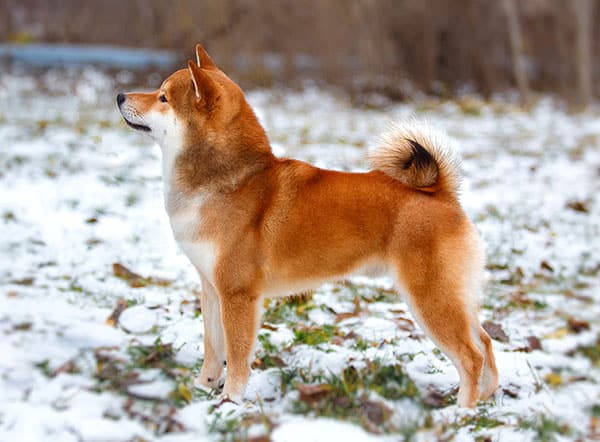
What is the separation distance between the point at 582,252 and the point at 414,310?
3121mm

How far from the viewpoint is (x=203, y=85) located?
318 cm

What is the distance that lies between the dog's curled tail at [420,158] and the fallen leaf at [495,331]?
1.08 metres

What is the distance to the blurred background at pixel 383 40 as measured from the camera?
13.4m

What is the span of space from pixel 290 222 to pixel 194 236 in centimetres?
44

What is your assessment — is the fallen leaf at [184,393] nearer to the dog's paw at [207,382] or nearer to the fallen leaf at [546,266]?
the dog's paw at [207,382]

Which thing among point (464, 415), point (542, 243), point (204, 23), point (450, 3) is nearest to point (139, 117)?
point (464, 415)

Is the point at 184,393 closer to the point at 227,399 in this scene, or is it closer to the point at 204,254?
the point at 227,399

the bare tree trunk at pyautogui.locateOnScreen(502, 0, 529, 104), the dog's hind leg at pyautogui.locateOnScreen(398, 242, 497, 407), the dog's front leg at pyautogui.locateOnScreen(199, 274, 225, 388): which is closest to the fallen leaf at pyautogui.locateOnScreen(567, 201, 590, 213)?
the dog's hind leg at pyautogui.locateOnScreen(398, 242, 497, 407)

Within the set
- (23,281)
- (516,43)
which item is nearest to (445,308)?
(23,281)

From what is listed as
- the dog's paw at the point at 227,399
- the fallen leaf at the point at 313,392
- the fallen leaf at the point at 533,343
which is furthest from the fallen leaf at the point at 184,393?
the fallen leaf at the point at 533,343

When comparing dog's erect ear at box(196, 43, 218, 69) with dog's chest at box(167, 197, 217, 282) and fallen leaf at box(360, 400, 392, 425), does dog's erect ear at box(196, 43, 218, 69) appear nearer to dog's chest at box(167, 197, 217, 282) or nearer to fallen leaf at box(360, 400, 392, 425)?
dog's chest at box(167, 197, 217, 282)

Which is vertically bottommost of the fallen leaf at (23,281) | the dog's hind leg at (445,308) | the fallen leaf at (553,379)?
the fallen leaf at (553,379)

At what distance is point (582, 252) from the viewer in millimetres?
→ 5676

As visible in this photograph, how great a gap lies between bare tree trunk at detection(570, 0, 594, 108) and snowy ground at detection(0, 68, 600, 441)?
6678 mm
